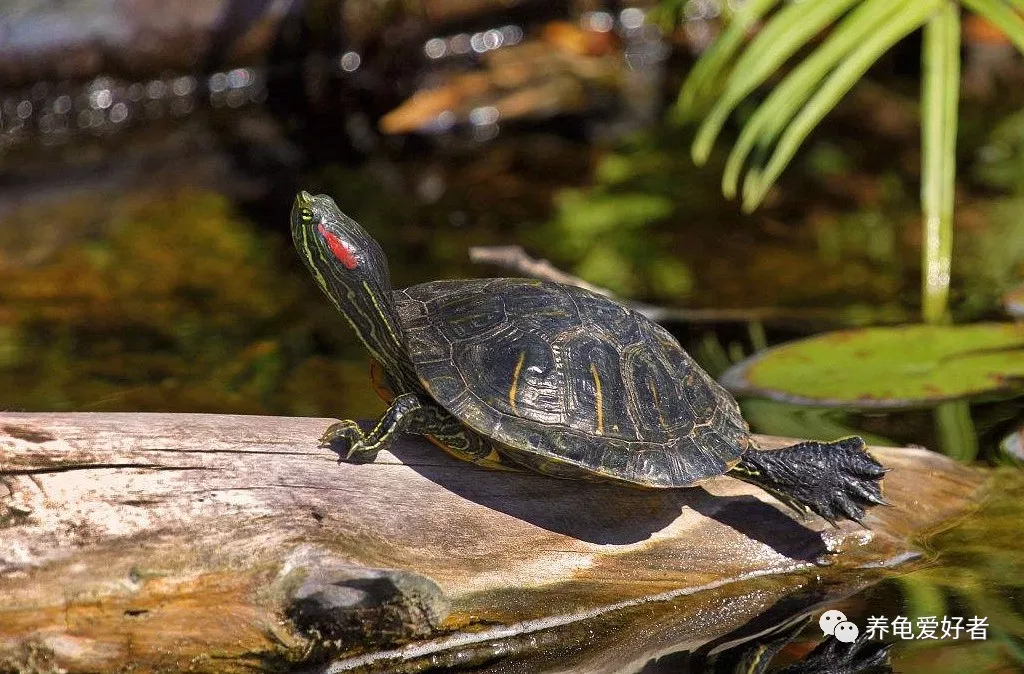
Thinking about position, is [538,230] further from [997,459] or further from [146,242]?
[997,459]

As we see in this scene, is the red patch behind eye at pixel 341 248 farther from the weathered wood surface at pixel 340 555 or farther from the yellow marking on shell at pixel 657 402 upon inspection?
the yellow marking on shell at pixel 657 402

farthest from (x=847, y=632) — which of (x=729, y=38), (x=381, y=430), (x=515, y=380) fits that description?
(x=729, y=38)

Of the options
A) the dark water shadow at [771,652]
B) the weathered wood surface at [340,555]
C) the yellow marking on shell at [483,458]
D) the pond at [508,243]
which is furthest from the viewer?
the pond at [508,243]

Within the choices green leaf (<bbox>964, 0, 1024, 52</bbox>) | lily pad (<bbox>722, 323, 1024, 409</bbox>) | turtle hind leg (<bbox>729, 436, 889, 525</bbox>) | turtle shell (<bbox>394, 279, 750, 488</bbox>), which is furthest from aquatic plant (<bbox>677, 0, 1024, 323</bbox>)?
turtle shell (<bbox>394, 279, 750, 488</bbox>)

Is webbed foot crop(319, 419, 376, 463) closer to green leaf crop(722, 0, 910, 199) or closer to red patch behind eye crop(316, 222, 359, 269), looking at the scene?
red patch behind eye crop(316, 222, 359, 269)

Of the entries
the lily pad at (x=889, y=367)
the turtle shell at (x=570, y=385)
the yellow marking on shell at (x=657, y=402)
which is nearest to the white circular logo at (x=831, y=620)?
the turtle shell at (x=570, y=385)

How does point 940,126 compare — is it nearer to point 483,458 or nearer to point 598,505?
point 598,505

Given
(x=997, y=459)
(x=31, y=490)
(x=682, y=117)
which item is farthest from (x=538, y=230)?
(x=31, y=490)
